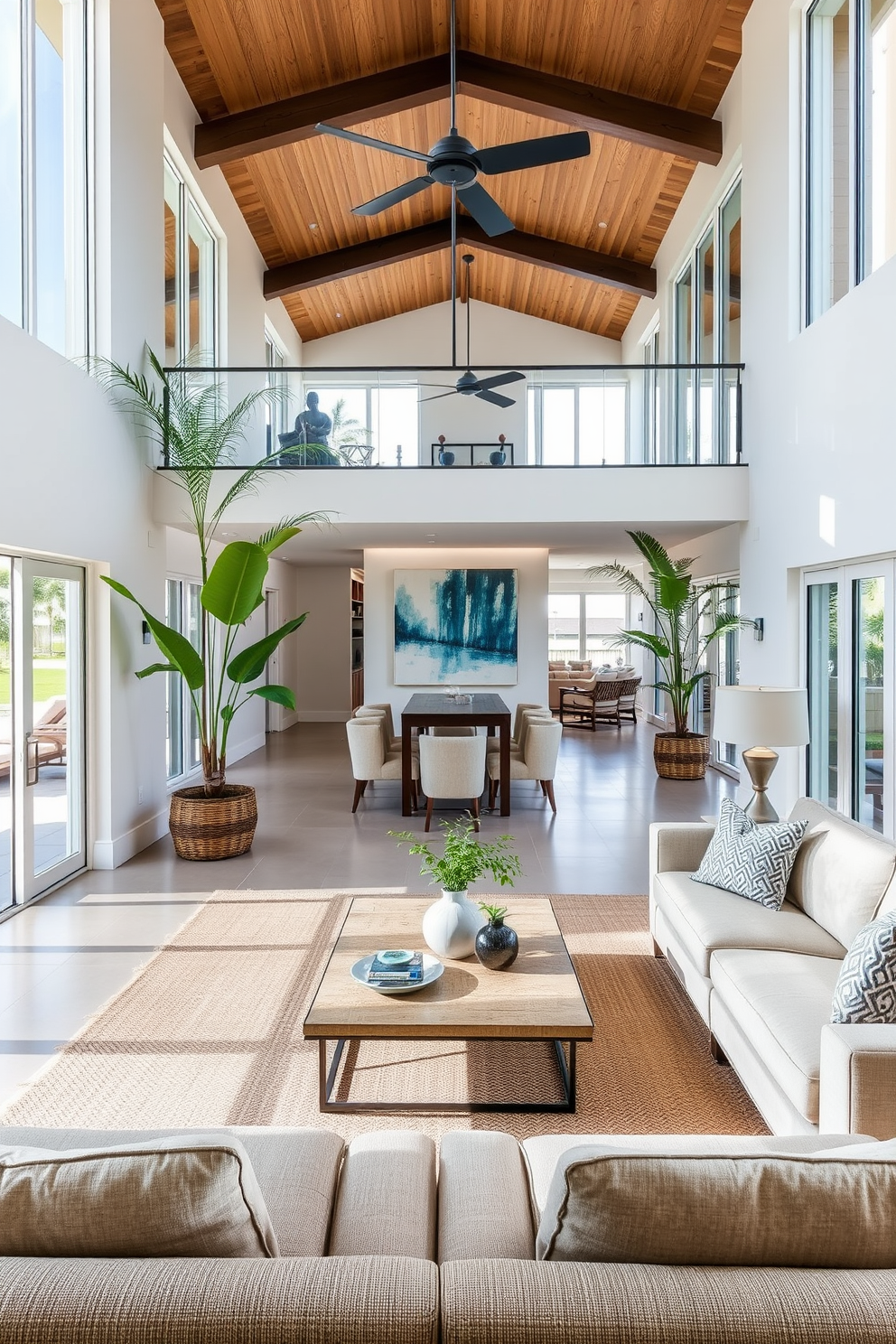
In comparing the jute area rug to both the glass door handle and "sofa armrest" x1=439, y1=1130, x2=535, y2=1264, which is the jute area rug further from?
the glass door handle

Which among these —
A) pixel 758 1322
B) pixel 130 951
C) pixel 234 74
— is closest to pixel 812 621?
pixel 130 951

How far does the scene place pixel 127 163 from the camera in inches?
257

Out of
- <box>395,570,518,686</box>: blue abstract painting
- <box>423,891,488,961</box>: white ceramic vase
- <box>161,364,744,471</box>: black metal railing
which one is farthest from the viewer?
<box>395,570,518,686</box>: blue abstract painting

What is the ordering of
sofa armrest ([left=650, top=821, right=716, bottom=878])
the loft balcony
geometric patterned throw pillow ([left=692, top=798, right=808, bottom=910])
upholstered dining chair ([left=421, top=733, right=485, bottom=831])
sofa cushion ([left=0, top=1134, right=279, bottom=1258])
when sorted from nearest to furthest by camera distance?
sofa cushion ([left=0, top=1134, right=279, bottom=1258])
geometric patterned throw pillow ([left=692, top=798, right=808, bottom=910])
sofa armrest ([left=650, top=821, right=716, bottom=878])
upholstered dining chair ([left=421, top=733, right=485, bottom=831])
the loft balcony

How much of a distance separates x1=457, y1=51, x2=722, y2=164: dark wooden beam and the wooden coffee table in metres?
8.44

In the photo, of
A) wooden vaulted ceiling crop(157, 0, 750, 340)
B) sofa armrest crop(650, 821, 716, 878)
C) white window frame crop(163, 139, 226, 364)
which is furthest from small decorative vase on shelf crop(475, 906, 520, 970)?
wooden vaulted ceiling crop(157, 0, 750, 340)

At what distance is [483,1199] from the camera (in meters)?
1.77

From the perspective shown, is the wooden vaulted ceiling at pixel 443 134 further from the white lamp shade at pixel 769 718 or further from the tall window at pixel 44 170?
the white lamp shade at pixel 769 718

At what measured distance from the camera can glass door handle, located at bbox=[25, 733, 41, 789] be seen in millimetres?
5402

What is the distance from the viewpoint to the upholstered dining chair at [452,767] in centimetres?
724

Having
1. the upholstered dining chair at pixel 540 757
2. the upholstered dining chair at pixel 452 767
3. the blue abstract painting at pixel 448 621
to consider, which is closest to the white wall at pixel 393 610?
the blue abstract painting at pixel 448 621

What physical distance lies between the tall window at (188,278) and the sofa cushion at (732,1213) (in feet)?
25.4

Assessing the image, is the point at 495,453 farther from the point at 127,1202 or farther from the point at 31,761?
the point at 127,1202

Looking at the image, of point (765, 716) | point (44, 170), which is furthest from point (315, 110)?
point (765, 716)
